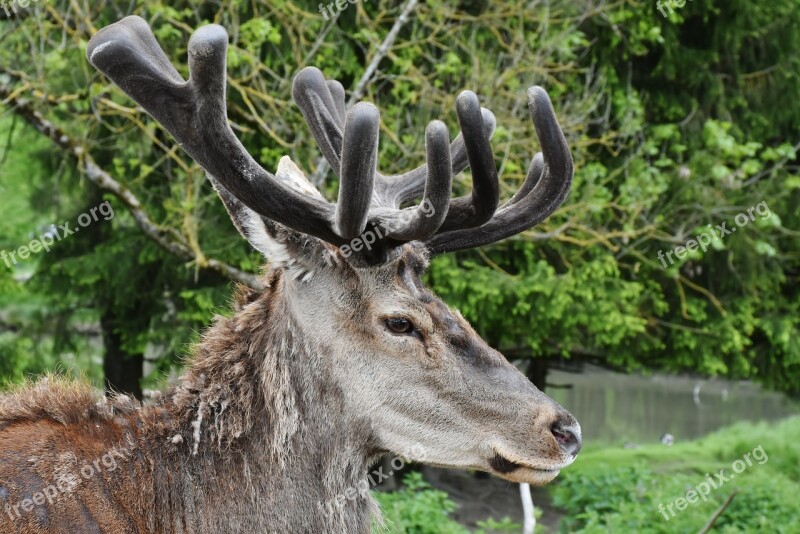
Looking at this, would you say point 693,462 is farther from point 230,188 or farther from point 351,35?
point 230,188

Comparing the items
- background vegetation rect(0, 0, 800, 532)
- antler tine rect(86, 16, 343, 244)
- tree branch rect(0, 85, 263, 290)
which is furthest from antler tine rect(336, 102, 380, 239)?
tree branch rect(0, 85, 263, 290)

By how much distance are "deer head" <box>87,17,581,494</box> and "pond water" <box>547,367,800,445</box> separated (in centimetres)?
1762

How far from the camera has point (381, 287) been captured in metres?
3.62

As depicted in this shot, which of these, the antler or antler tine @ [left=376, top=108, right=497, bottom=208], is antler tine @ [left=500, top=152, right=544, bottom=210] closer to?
the antler

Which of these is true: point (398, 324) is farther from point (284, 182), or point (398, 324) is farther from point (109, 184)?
point (109, 184)

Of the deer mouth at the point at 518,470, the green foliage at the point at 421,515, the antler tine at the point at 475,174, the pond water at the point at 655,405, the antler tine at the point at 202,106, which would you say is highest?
the antler tine at the point at 202,106

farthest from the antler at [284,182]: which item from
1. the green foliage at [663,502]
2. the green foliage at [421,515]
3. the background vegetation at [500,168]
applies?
the green foliage at [663,502]

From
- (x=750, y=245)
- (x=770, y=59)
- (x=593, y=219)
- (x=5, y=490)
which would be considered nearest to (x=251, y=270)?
(x=593, y=219)

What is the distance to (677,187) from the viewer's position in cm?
1074

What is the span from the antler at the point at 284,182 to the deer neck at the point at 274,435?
0.43 meters

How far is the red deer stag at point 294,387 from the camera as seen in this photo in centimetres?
320

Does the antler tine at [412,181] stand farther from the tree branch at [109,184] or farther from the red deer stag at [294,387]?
the tree branch at [109,184]

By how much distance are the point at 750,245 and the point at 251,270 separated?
5694 mm

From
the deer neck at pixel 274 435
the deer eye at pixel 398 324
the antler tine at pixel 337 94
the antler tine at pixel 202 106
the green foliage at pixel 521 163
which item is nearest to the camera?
the antler tine at pixel 202 106
